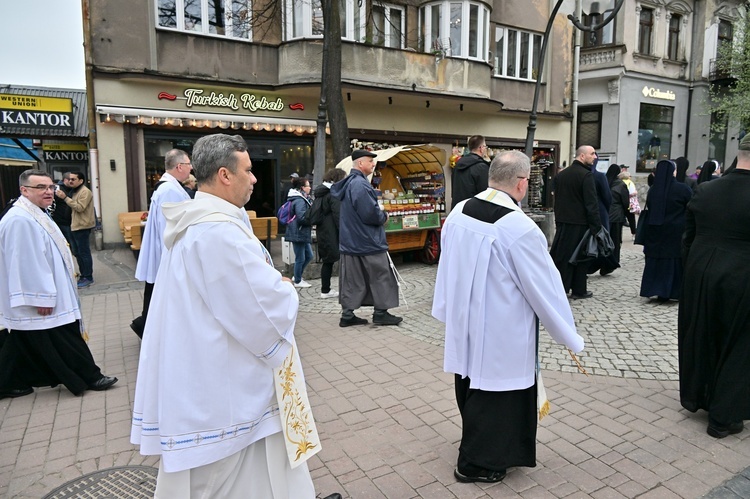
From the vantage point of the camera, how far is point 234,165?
2.16 m

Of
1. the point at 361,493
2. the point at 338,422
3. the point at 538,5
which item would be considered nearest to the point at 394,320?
the point at 338,422

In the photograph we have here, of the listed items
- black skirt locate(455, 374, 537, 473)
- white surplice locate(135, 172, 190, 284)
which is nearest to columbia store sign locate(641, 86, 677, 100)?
white surplice locate(135, 172, 190, 284)

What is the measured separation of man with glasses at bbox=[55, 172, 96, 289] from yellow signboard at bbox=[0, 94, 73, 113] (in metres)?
4.75

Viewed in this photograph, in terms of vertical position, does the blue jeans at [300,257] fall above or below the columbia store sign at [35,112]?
below

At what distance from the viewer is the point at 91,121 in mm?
12016

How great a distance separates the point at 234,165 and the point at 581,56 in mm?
24159

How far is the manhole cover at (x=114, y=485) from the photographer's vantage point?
9.84 feet

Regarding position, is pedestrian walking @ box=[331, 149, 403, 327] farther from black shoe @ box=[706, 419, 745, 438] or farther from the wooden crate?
the wooden crate

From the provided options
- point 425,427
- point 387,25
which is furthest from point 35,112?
point 425,427

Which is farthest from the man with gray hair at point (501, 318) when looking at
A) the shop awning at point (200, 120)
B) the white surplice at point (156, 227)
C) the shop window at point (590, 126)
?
the shop window at point (590, 126)

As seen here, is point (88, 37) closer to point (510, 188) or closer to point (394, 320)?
point (394, 320)

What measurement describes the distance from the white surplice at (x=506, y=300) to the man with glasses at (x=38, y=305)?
10.8ft

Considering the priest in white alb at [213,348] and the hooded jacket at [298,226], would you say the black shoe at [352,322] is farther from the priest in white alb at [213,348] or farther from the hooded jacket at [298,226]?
the priest in white alb at [213,348]

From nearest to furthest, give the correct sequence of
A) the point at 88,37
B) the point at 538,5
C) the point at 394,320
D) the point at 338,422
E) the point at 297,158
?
1. the point at 338,422
2. the point at 394,320
3. the point at 88,37
4. the point at 297,158
5. the point at 538,5
